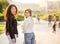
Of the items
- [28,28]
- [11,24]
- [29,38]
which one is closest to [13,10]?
[11,24]

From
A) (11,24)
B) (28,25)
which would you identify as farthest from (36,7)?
(11,24)

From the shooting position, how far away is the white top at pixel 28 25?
4.92 ft

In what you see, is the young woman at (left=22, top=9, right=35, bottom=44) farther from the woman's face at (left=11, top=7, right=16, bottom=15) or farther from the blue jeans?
the woman's face at (left=11, top=7, right=16, bottom=15)

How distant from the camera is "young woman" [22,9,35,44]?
1.50 meters

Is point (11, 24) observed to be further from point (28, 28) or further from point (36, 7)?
point (36, 7)

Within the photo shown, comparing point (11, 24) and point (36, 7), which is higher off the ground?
point (36, 7)

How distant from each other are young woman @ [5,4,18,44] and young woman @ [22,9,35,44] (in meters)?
0.11

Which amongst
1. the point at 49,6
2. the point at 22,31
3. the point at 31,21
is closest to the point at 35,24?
the point at 31,21

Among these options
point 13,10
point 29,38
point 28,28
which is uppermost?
point 13,10

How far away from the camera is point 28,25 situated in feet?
4.91

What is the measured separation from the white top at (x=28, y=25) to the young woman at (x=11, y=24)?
0.10 m

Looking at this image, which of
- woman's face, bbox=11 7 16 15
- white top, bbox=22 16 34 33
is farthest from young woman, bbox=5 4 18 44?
white top, bbox=22 16 34 33

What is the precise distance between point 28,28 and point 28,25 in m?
0.03

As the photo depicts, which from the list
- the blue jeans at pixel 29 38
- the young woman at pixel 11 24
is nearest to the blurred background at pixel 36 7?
the young woman at pixel 11 24
